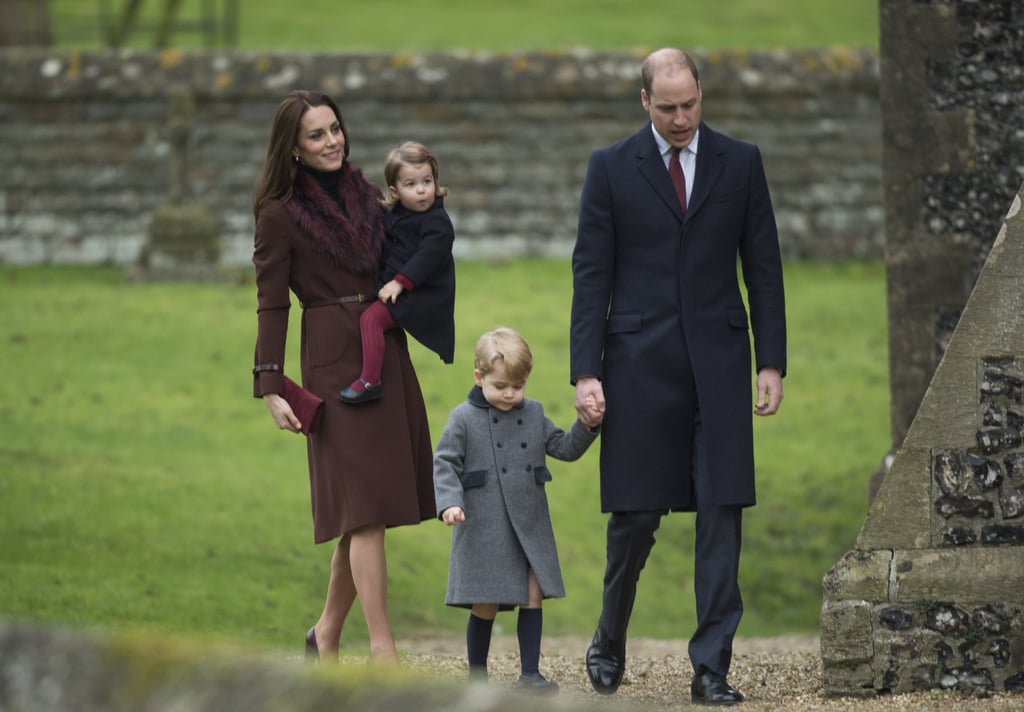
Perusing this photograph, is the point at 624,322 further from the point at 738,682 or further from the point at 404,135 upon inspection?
the point at 404,135

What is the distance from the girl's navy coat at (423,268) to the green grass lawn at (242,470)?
9.66 ft

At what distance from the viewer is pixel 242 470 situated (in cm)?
1149

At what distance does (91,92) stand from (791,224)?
274 inches

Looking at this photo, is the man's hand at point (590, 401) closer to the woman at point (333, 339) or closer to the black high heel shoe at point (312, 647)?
the woman at point (333, 339)

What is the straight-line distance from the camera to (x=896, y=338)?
9.20 meters

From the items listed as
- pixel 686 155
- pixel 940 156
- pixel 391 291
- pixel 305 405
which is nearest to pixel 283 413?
pixel 305 405

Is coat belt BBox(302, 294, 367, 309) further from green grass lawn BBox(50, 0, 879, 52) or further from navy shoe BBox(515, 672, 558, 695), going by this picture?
green grass lawn BBox(50, 0, 879, 52)

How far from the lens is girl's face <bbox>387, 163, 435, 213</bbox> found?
609cm

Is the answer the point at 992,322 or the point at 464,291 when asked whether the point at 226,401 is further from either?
the point at 992,322

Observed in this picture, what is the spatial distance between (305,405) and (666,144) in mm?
1577

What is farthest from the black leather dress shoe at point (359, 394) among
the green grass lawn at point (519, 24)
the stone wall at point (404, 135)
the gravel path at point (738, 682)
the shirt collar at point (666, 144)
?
the green grass lawn at point (519, 24)

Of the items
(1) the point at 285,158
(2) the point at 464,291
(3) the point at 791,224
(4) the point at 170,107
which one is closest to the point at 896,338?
(1) the point at 285,158

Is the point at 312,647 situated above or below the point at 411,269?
below

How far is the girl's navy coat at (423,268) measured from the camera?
6.11 meters
